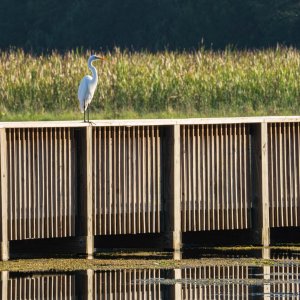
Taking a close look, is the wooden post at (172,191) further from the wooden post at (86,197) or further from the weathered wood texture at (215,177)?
the wooden post at (86,197)

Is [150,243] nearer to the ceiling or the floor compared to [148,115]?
nearer to the floor

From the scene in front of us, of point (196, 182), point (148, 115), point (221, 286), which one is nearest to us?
point (221, 286)

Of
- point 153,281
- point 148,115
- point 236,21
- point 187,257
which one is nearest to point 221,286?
point 153,281

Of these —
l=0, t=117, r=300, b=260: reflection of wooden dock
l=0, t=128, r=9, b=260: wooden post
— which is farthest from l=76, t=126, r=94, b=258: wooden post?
l=0, t=128, r=9, b=260: wooden post

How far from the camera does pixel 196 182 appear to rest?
2097cm

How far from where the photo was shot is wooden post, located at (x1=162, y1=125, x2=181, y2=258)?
20.6m

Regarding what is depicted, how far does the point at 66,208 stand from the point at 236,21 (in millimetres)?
45534

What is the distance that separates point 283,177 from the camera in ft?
71.2

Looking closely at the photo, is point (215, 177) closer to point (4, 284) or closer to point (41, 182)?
point (41, 182)

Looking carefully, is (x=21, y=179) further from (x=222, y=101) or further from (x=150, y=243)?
(x=222, y=101)

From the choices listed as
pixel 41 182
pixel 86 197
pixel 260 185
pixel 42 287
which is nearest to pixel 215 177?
pixel 260 185

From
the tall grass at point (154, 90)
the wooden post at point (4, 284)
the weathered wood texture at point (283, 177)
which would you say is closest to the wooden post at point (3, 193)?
the wooden post at point (4, 284)

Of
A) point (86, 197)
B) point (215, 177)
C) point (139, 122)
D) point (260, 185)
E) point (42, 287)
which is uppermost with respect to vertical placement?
point (139, 122)

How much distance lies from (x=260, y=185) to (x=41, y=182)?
3506mm
